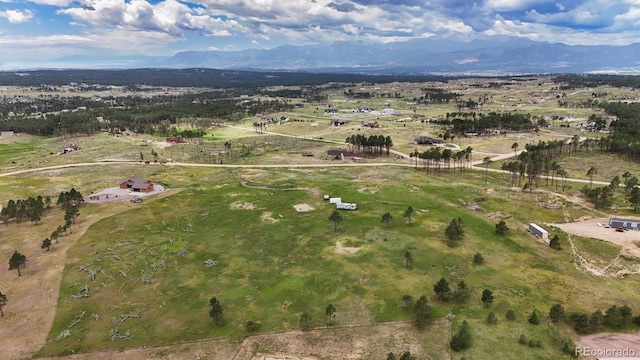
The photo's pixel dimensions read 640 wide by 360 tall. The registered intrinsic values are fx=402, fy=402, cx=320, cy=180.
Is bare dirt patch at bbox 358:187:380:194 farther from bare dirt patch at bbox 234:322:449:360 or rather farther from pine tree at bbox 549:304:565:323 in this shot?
pine tree at bbox 549:304:565:323

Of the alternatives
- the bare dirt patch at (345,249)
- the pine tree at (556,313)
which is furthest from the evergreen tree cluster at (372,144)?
the pine tree at (556,313)

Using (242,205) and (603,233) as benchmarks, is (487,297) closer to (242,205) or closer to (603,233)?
(603,233)

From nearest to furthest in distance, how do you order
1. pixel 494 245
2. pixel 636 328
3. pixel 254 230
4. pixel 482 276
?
pixel 636 328
pixel 482 276
pixel 494 245
pixel 254 230

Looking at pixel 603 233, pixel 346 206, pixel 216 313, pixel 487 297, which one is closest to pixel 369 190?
pixel 346 206

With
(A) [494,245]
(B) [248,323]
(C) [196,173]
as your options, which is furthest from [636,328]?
(C) [196,173]

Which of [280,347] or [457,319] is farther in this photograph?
[457,319]

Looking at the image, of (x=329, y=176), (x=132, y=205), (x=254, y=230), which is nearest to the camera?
(x=254, y=230)

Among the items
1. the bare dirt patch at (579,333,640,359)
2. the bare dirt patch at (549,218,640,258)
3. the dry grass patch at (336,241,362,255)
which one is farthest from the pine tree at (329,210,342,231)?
the bare dirt patch at (549,218,640,258)

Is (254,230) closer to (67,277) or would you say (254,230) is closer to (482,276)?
(67,277)
